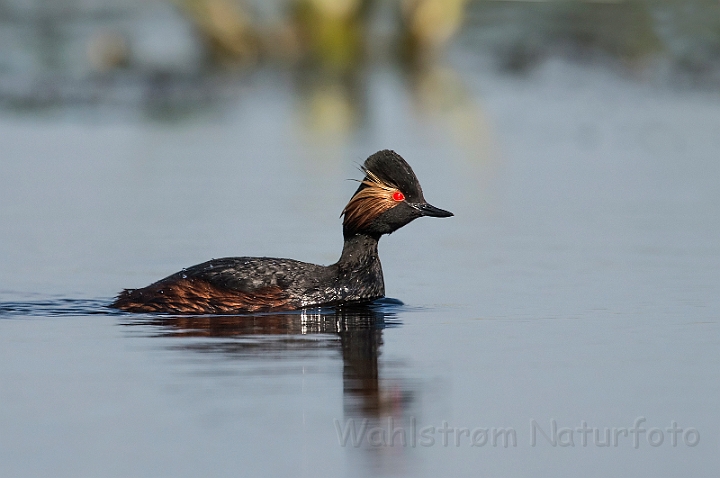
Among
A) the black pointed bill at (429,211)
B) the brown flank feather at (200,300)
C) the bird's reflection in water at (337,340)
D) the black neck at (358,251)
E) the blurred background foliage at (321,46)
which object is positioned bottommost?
the bird's reflection in water at (337,340)

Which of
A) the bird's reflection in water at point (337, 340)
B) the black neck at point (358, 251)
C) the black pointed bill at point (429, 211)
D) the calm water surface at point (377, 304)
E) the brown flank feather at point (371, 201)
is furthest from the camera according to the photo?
the black neck at point (358, 251)

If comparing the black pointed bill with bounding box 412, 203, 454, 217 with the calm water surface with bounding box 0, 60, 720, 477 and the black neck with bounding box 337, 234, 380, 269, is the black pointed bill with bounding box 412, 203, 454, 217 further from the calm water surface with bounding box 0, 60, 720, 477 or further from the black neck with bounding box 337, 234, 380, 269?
the calm water surface with bounding box 0, 60, 720, 477

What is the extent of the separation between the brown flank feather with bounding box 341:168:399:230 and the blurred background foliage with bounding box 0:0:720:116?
1272cm

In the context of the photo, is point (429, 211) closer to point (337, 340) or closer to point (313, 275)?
point (313, 275)

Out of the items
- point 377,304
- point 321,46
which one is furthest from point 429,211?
point 321,46

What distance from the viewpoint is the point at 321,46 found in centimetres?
2984

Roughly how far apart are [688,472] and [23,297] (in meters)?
6.56

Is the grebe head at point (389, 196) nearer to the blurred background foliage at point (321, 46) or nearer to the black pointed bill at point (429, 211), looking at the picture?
the black pointed bill at point (429, 211)

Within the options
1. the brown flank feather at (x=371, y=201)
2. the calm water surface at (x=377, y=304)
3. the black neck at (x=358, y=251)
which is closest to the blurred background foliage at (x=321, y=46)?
the calm water surface at (x=377, y=304)

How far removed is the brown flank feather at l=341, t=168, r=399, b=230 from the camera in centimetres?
1142

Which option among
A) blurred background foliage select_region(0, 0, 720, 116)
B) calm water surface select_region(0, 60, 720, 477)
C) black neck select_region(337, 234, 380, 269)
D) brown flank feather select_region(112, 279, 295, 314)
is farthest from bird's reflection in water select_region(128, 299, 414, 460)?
blurred background foliage select_region(0, 0, 720, 116)

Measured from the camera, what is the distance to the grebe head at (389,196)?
11.4m

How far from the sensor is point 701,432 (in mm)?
7219

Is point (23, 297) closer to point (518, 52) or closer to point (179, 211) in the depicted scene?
point (179, 211)
